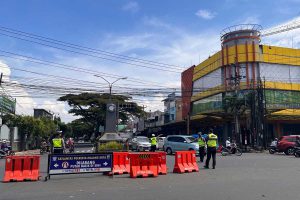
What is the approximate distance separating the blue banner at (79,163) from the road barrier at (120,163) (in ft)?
1.77

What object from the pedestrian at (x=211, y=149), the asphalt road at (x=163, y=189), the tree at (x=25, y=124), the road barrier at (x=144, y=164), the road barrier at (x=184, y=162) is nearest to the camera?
the asphalt road at (x=163, y=189)

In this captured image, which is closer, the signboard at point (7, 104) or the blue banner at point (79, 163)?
the blue banner at point (79, 163)

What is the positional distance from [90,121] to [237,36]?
2737cm

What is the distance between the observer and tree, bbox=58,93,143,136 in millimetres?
57156

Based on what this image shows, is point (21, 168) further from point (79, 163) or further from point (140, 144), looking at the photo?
point (140, 144)

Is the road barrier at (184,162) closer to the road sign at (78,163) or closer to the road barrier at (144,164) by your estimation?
the road barrier at (144,164)

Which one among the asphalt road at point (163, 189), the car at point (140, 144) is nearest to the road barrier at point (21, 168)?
the asphalt road at point (163, 189)

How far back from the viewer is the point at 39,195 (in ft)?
29.7

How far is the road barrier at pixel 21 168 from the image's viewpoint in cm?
1209

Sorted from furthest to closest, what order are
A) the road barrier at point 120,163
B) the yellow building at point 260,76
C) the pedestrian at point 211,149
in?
the yellow building at point 260,76 < the pedestrian at point 211,149 < the road barrier at point 120,163

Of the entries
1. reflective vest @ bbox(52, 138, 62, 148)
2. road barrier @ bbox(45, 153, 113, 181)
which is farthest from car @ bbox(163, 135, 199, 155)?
road barrier @ bbox(45, 153, 113, 181)

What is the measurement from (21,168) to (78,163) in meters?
1.94

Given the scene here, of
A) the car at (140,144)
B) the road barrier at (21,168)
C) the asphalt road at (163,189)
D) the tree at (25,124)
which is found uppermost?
the tree at (25,124)

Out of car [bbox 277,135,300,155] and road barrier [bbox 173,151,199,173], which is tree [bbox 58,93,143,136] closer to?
car [bbox 277,135,300,155]
